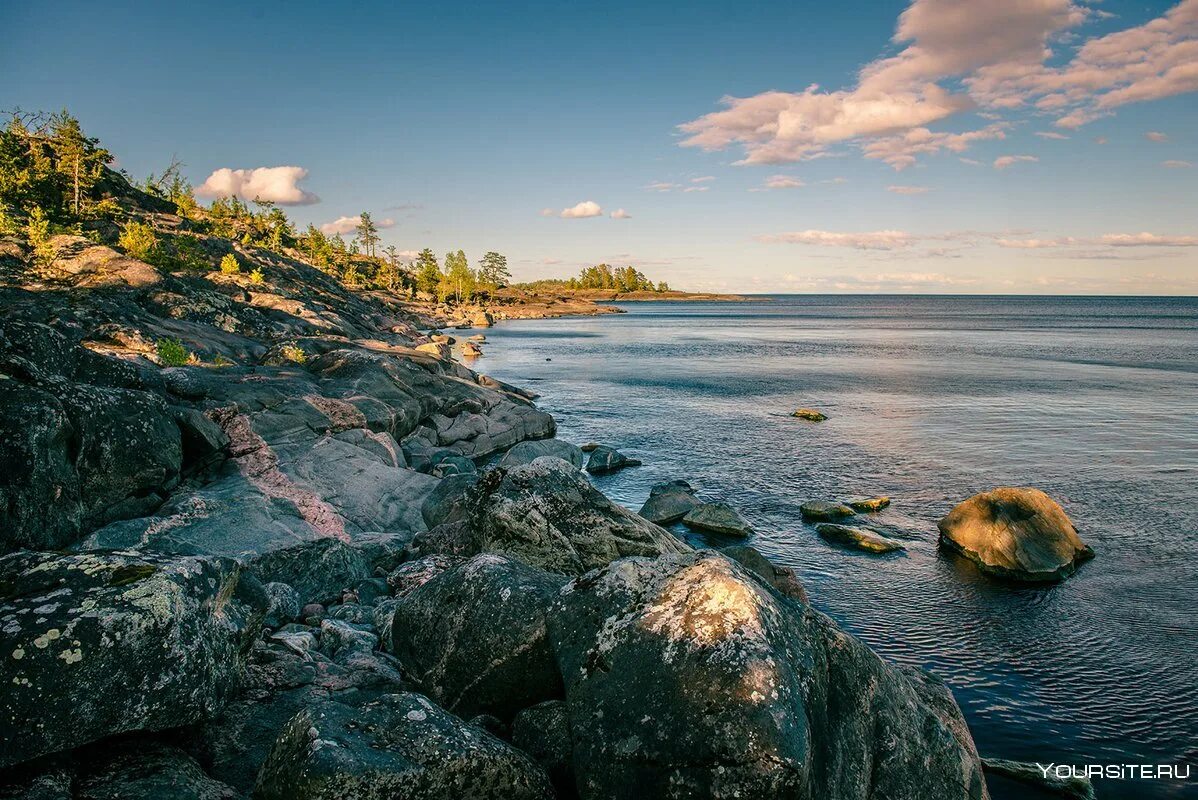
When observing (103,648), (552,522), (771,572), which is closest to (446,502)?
(552,522)

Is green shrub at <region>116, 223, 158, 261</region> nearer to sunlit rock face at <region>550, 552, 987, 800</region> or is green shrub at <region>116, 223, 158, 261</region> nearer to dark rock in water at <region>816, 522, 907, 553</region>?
dark rock in water at <region>816, 522, 907, 553</region>

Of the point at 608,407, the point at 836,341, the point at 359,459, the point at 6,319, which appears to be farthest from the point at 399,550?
the point at 836,341

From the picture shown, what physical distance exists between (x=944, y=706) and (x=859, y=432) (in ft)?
118

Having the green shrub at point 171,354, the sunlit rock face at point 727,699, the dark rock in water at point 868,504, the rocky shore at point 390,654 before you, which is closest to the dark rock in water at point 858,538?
the dark rock in water at point 868,504

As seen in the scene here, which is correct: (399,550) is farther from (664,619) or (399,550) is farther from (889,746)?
(889,746)

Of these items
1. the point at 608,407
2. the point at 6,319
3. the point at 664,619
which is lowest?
the point at 608,407

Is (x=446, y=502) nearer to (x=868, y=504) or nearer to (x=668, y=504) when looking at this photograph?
(x=668, y=504)

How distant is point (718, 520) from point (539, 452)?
934cm

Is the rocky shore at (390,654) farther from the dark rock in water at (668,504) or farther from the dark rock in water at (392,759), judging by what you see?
the dark rock in water at (668,504)

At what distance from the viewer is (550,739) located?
749 centimetres

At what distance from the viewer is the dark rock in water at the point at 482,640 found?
8.42 metres

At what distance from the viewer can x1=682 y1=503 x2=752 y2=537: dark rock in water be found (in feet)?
79.8

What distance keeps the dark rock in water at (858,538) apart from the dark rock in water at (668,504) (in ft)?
16.6

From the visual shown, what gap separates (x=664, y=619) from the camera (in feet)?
23.0
